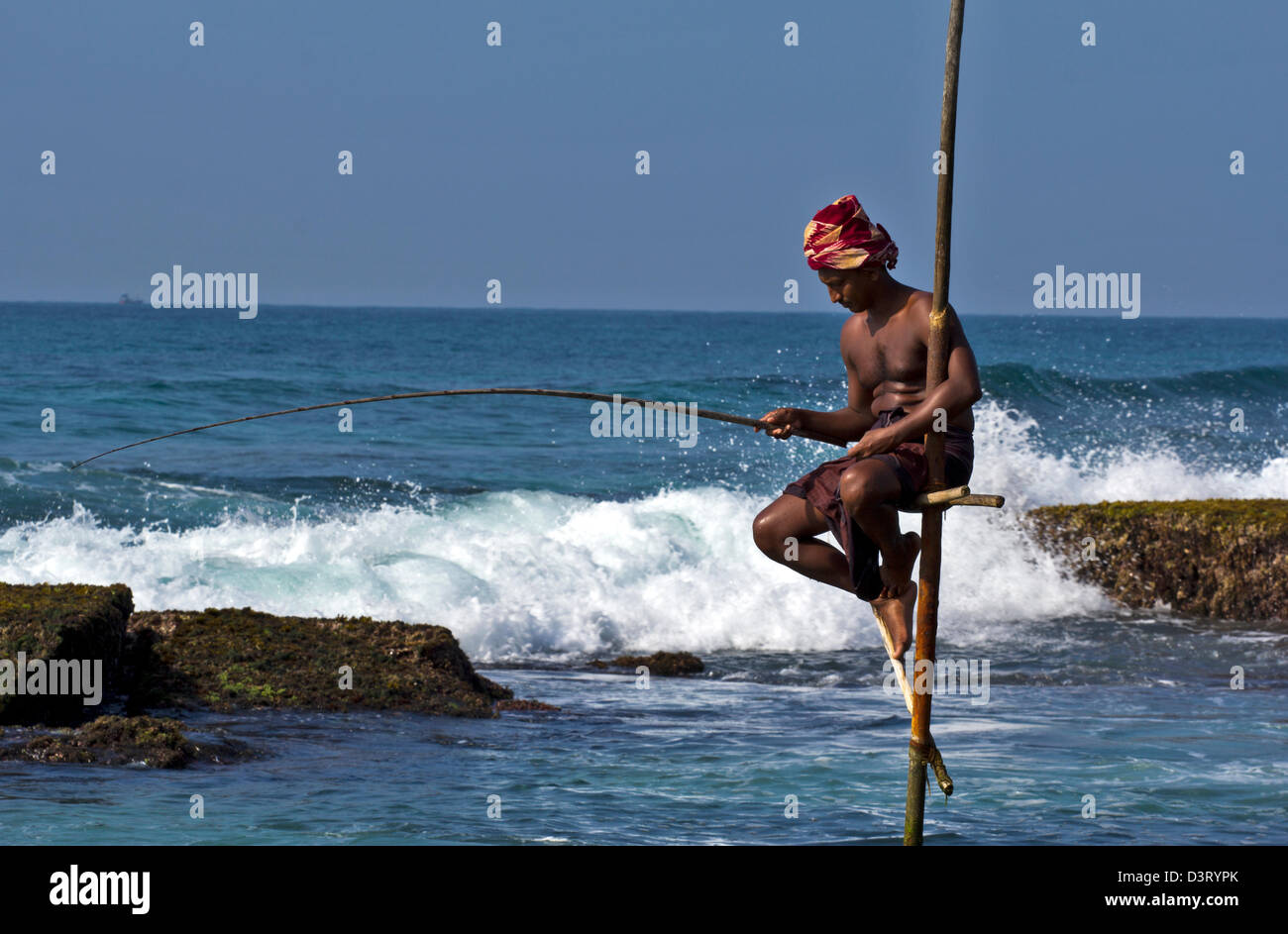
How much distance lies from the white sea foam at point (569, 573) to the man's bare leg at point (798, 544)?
26.0 ft

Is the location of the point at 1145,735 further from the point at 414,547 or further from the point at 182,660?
the point at 414,547

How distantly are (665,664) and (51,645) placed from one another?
5161mm

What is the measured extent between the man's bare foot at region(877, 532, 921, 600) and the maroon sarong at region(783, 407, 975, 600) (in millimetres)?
35

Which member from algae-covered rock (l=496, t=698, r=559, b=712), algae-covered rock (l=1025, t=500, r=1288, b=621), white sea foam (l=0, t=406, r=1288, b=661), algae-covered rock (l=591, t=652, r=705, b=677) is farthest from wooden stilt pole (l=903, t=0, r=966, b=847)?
algae-covered rock (l=1025, t=500, r=1288, b=621)

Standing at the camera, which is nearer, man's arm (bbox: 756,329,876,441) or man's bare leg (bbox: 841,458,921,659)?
man's bare leg (bbox: 841,458,921,659)

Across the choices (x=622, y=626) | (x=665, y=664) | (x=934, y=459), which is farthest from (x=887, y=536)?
(x=622, y=626)

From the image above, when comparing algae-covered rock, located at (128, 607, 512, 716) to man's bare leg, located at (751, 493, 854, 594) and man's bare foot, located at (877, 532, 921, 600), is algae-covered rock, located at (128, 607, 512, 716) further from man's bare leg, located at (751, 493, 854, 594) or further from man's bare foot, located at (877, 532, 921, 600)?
man's bare foot, located at (877, 532, 921, 600)

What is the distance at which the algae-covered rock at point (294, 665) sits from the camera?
348 inches

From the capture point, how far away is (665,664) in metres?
11.8

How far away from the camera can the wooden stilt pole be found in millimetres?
5004

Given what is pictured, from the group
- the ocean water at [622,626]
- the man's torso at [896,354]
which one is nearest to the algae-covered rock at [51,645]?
the ocean water at [622,626]

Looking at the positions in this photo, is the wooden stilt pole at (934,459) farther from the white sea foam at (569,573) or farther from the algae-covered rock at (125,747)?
the white sea foam at (569,573)

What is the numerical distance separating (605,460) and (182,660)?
16782 millimetres

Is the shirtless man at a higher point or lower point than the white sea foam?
higher
